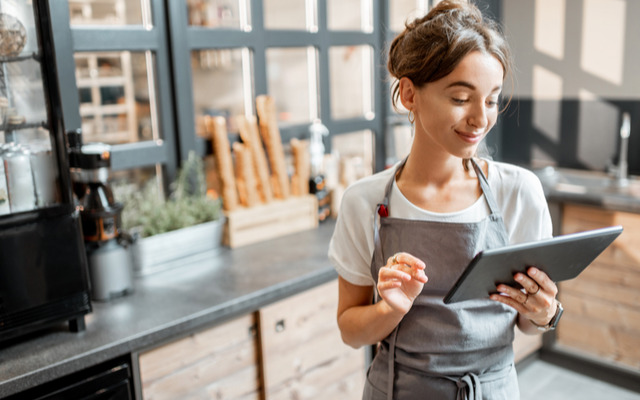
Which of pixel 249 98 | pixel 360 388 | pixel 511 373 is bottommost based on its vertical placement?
pixel 360 388

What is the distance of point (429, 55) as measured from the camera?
44.3 inches

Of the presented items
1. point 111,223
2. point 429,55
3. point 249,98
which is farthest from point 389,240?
point 249,98

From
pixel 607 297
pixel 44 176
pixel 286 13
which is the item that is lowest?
pixel 607 297

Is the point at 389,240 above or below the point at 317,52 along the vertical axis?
below

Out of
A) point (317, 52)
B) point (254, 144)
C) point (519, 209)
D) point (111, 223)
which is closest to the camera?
point (519, 209)

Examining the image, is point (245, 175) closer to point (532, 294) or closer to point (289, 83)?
point (532, 294)

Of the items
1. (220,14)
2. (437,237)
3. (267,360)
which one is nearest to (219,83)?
(220,14)

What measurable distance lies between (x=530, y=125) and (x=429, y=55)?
286 centimetres

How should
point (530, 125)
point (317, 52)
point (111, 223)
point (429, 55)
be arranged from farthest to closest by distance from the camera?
point (530, 125) < point (317, 52) < point (111, 223) < point (429, 55)

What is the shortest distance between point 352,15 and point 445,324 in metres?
2.50

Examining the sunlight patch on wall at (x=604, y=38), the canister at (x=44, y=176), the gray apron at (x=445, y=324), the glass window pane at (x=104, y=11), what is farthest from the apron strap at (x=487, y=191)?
the glass window pane at (x=104, y=11)

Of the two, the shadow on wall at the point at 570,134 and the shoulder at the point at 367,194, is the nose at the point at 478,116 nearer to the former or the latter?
the shoulder at the point at 367,194

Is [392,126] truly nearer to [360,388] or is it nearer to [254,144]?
[254,144]

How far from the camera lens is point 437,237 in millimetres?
1247
